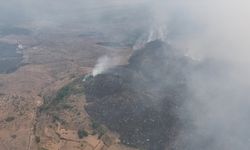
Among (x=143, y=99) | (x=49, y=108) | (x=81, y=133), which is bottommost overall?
(x=81, y=133)

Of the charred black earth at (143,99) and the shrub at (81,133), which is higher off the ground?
the charred black earth at (143,99)

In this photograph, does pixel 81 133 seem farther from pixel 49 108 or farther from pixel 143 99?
pixel 143 99

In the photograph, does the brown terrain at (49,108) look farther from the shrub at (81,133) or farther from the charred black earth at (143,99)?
the charred black earth at (143,99)

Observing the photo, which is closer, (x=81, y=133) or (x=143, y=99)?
(x=81, y=133)

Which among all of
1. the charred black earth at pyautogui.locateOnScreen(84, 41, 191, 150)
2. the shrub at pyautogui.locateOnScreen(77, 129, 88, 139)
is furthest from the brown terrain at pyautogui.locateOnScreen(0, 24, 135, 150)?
the charred black earth at pyautogui.locateOnScreen(84, 41, 191, 150)

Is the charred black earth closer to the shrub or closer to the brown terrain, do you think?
the brown terrain

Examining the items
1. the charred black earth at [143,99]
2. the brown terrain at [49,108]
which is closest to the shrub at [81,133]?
the brown terrain at [49,108]

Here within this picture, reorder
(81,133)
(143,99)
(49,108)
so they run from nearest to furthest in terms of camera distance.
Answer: (81,133), (143,99), (49,108)

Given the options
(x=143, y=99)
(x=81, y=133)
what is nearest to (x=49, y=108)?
(x=81, y=133)
